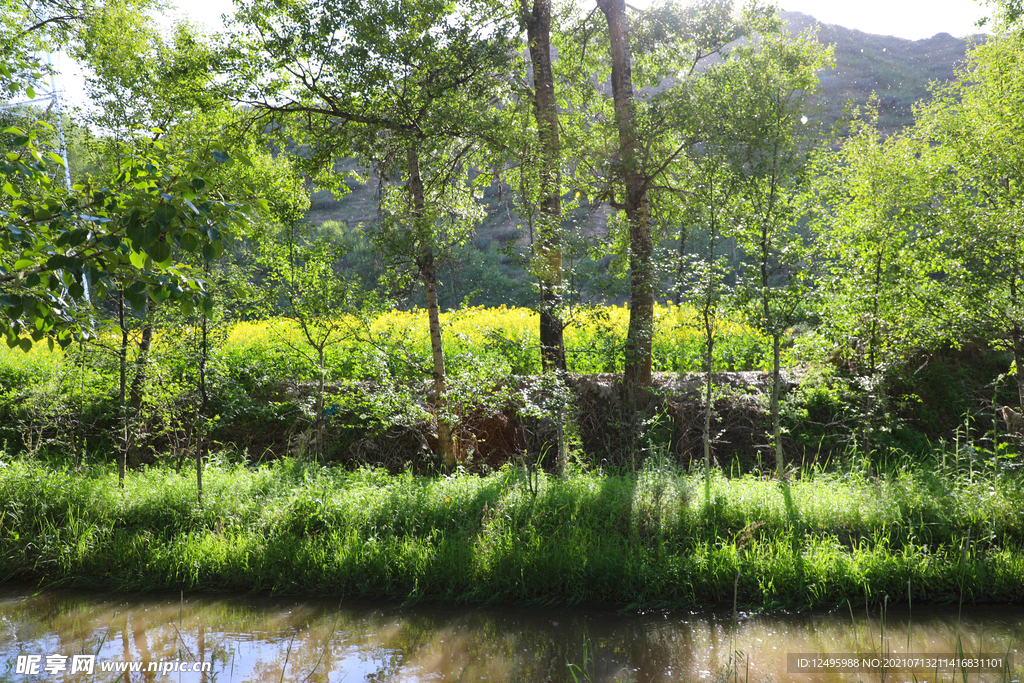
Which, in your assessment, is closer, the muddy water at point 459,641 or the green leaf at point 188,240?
the green leaf at point 188,240

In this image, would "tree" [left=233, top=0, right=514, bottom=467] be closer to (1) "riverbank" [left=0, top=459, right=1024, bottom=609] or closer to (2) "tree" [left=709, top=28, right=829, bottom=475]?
(1) "riverbank" [left=0, top=459, right=1024, bottom=609]

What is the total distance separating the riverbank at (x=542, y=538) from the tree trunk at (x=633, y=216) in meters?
1.86

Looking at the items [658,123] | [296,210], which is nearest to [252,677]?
[296,210]

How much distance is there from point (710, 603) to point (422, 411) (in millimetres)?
3967

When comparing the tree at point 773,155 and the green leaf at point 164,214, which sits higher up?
the tree at point 773,155

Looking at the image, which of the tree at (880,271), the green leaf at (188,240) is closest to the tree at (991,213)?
the tree at (880,271)

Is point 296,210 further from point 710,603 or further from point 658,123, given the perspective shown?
point 710,603

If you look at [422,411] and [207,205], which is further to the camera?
[422,411]

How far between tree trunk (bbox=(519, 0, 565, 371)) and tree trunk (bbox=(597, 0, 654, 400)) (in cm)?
94

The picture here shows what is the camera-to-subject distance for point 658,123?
27.5ft

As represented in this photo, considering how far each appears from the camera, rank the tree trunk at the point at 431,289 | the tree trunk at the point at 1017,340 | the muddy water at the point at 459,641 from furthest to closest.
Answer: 1. the tree trunk at the point at 431,289
2. the tree trunk at the point at 1017,340
3. the muddy water at the point at 459,641

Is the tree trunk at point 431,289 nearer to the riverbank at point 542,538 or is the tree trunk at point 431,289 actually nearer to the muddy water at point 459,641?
the riverbank at point 542,538

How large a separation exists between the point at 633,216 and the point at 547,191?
1565mm

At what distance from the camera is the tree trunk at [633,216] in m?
8.11
